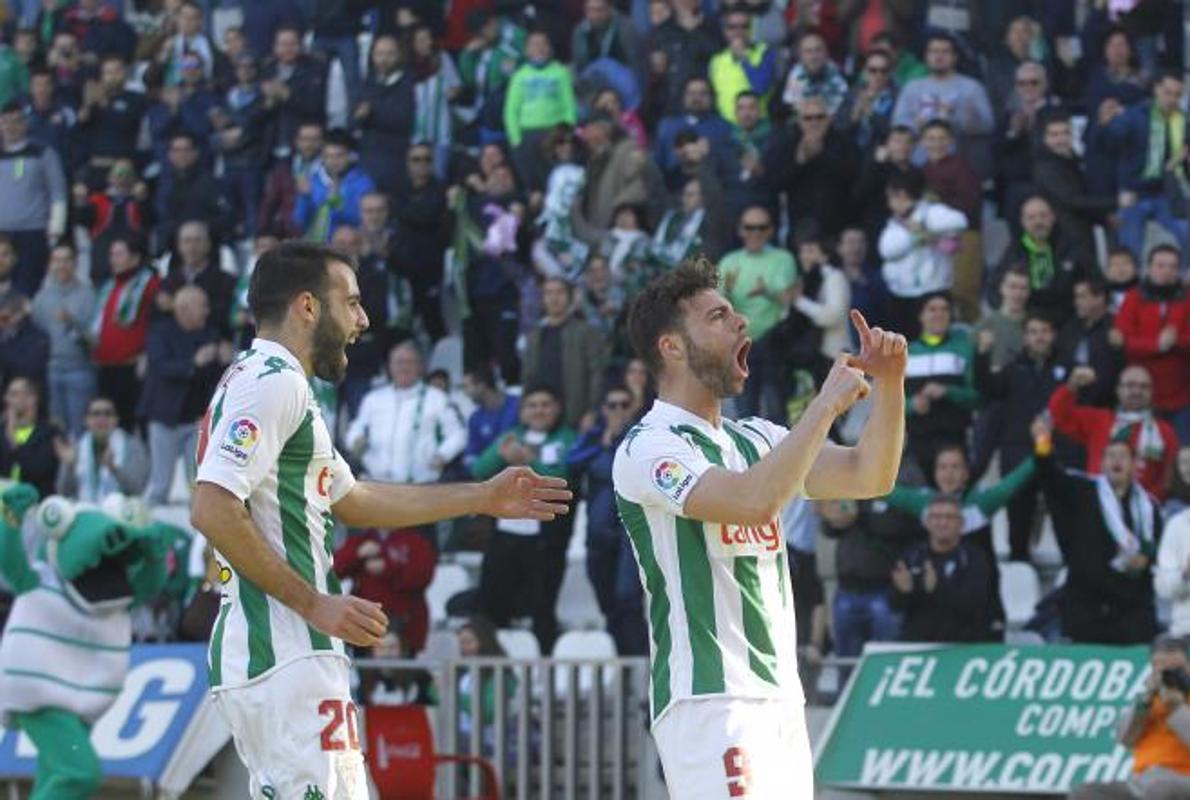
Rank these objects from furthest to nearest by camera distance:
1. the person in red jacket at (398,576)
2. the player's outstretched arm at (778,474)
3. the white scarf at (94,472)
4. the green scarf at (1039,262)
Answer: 1. the white scarf at (94,472)
2. the green scarf at (1039,262)
3. the person in red jacket at (398,576)
4. the player's outstretched arm at (778,474)

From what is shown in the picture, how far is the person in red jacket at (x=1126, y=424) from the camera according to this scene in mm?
15211

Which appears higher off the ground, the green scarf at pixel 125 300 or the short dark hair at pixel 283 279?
the short dark hair at pixel 283 279

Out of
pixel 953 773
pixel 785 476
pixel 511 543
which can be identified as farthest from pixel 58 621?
pixel 785 476

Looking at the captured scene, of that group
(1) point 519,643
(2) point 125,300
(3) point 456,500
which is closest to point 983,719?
(1) point 519,643

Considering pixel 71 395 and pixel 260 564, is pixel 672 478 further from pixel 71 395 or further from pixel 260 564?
pixel 71 395

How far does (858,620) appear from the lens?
50.2 feet

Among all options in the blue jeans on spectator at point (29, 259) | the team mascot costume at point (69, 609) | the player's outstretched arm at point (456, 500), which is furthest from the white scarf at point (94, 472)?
the player's outstretched arm at point (456, 500)

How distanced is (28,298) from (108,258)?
3.18 feet

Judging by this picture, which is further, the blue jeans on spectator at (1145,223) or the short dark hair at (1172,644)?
the blue jeans on spectator at (1145,223)

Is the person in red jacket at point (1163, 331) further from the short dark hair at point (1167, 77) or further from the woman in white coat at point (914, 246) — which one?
the short dark hair at point (1167, 77)

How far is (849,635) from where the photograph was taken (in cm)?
1533

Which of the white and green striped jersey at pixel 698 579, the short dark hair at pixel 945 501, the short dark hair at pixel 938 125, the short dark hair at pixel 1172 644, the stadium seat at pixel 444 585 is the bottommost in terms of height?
the stadium seat at pixel 444 585

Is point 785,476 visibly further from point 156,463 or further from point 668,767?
point 156,463

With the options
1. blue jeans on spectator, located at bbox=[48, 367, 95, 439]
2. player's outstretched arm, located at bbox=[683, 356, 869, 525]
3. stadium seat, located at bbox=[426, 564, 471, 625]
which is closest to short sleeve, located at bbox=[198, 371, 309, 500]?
player's outstretched arm, located at bbox=[683, 356, 869, 525]
